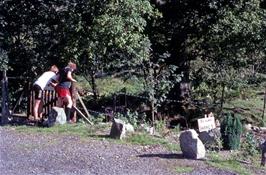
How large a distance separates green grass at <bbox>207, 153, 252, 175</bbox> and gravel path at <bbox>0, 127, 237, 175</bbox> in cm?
22

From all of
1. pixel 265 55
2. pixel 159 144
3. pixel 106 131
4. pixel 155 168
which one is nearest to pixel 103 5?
pixel 106 131

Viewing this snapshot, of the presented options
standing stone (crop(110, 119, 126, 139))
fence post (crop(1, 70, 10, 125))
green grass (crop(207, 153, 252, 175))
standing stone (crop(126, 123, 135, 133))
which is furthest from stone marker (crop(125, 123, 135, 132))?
fence post (crop(1, 70, 10, 125))

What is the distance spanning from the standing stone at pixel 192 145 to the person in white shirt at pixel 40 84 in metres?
4.47

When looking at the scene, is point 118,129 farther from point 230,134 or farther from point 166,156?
point 230,134

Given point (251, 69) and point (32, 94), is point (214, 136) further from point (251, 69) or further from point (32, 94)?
point (251, 69)

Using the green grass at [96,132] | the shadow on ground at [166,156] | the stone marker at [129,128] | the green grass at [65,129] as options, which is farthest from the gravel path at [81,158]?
the stone marker at [129,128]

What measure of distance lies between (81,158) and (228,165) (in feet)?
8.14

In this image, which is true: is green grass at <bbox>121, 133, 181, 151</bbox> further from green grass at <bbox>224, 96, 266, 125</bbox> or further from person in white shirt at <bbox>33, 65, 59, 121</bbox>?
green grass at <bbox>224, 96, 266, 125</bbox>

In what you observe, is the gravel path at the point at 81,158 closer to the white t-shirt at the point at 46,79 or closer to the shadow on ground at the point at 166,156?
the shadow on ground at the point at 166,156

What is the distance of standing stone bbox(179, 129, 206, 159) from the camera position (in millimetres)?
10516

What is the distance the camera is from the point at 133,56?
638 inches

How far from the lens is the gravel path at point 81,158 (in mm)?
9688

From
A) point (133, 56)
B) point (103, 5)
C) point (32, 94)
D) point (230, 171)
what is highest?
point (103, 5)

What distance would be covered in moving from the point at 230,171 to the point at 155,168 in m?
1.22
